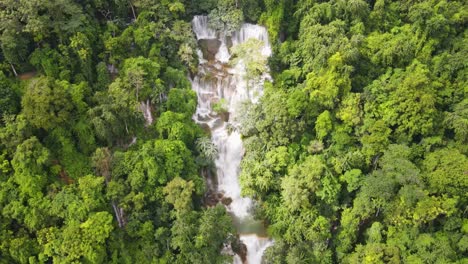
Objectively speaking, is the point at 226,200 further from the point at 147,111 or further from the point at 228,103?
the point at 147,111

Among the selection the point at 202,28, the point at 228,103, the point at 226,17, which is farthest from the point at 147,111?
the point at 226,17

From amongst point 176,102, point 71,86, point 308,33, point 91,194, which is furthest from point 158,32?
point 91,194

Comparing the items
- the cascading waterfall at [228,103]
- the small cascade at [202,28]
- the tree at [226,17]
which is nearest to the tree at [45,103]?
the cascading waterfall at [228,103]

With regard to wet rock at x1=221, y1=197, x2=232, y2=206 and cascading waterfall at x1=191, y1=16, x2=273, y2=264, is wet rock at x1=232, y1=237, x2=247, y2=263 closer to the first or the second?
cascading waterfall at x1=191, y1=16, x2=273, y2=264

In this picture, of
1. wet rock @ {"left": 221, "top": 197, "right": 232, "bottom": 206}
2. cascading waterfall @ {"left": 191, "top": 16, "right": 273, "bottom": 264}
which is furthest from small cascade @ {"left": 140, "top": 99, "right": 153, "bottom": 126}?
wet rock @ {"left": 221, "top": 197, "right": 232, "bottom": 206}

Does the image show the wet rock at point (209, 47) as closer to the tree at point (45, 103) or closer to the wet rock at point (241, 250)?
the tree at point (45, 103)
